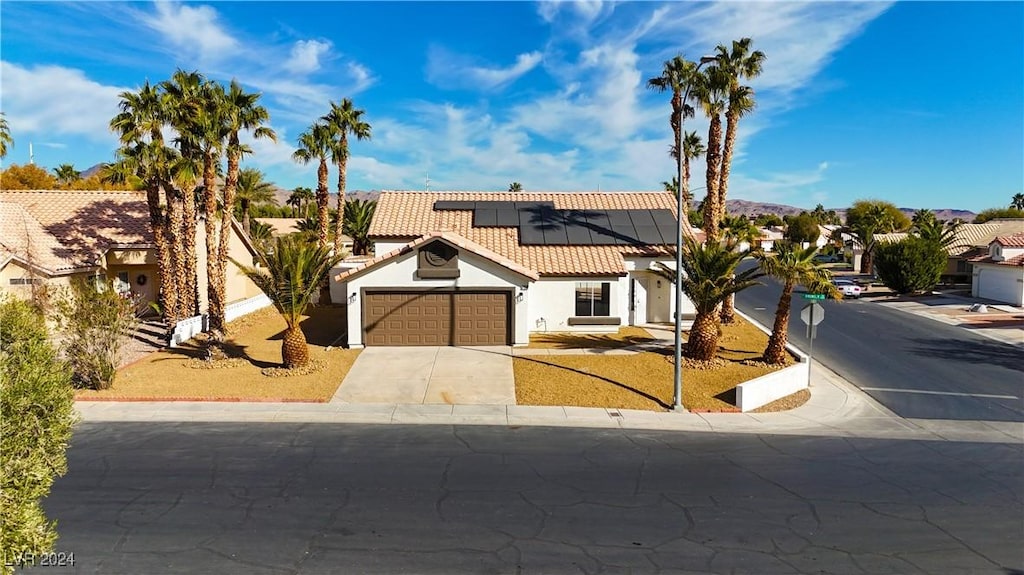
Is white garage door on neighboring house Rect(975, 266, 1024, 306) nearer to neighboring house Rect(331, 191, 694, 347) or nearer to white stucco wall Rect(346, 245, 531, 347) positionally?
neighboring house Rect(331, 191, 694, 347)

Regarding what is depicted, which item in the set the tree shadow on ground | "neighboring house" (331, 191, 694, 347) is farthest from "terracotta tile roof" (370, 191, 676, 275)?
the tree shadow on ground

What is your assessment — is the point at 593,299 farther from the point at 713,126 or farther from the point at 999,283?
the point at 999,283

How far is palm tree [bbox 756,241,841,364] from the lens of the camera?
18625mm

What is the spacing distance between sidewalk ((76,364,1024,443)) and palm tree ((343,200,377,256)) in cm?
2732

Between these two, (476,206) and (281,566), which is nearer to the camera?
(281,566)

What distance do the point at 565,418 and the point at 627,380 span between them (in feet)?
12.7

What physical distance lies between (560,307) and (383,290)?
8.18 metres

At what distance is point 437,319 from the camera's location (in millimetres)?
22688

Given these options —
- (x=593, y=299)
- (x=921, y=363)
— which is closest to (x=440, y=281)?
(x=593, y=299)

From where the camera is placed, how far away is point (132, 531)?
8656 mm

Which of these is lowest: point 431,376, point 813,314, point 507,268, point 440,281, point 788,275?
point 431,376

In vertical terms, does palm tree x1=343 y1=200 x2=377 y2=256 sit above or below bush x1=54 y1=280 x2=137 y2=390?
above

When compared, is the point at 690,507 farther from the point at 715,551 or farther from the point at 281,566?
the point at 281,566

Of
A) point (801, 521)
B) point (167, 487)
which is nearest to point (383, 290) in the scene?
point (167, 487)
